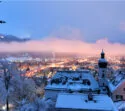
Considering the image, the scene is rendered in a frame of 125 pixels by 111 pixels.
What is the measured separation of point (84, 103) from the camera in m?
29.6

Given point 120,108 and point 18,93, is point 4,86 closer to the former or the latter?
point 18,93

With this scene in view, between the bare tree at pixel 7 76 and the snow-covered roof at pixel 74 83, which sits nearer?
the bare tree at pixel 7 76

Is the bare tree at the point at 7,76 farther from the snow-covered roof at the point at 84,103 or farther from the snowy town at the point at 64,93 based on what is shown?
the snow-covered roof at the point at 84,103

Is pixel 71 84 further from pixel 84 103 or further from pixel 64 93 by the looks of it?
pixel 84 103

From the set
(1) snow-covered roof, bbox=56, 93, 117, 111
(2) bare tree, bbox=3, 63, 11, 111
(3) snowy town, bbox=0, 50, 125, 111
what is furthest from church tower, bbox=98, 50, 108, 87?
(2) bare tree, bbox=3, 63, 11, 111

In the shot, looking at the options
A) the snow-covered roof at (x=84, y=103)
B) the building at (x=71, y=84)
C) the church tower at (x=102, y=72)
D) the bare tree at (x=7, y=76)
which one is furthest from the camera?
the church tower at (x=102, y=72)

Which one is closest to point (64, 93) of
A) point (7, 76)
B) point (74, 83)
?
point (7, 76)

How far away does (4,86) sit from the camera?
105ft

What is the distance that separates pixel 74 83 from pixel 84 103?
1371cm

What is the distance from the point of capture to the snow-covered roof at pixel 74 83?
1686 inches

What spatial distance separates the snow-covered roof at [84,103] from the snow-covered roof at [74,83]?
11.0m

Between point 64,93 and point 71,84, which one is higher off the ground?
point 71,84

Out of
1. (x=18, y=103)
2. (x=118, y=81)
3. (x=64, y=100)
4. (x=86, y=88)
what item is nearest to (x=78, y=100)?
(x=64, y=100)

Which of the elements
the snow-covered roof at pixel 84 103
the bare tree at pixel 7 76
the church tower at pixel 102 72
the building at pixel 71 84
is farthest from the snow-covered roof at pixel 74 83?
the snow-covered roof at pixel 84 103
